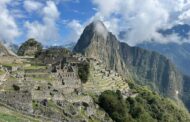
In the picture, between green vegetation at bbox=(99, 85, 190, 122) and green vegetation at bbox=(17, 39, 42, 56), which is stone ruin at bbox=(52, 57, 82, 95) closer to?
green vegetation at bbox=(99, 85, 190, 122)

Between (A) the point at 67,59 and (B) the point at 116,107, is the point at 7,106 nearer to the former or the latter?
(B) the point at 116,107

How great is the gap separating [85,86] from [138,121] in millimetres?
13064

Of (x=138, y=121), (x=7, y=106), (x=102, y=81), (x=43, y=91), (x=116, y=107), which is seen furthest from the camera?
(x=102, y=81)

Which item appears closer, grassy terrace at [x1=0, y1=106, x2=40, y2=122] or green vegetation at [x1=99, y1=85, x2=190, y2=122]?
grassy terrace at [x1=0, y1=106, x2=40, y2=122]

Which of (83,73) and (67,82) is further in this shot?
(83,73)

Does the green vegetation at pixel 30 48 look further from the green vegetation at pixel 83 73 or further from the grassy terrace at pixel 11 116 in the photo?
the grassy terrace at pixel 11 116

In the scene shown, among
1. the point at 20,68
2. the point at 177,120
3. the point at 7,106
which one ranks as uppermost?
the point at 20,68

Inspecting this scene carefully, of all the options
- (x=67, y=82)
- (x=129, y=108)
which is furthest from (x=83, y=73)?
(x=67, y=82)

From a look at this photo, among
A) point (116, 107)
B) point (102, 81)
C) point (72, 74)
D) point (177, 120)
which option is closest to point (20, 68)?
point (72, 74)

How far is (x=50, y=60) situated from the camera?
10969 cm

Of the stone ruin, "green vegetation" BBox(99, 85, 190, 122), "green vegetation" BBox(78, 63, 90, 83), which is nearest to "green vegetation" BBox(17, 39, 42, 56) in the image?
"green vegetation" BBox(99, 85, 190, 122)

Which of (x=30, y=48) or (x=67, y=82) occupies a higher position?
(x=30, y=48)

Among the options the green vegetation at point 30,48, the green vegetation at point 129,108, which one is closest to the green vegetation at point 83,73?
the green vegetation at point 129,108

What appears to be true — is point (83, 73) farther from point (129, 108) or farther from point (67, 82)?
point (67, 82)
